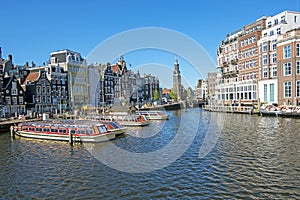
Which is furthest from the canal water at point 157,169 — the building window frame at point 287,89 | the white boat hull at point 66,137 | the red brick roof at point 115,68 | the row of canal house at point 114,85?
the red brick roof at point 115,68

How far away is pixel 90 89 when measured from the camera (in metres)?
101

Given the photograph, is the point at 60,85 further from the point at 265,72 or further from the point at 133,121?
the point at 265,72

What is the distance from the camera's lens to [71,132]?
34.5m

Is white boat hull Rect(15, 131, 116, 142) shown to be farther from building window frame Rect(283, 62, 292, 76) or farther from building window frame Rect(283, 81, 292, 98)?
building window frame Rect(283, 62, 292, 76)

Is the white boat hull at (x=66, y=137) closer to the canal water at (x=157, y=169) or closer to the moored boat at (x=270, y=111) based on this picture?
the canal water at (x=157, y=169)

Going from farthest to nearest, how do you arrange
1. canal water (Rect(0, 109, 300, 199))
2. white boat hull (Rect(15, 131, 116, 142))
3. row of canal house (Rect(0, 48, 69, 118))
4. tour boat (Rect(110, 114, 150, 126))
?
row of canal house (Rect(0, 48, 69, 118)), tour boat (Rect(110, 114, 150, 126)), white boat hull (Rect(15, 131, 116, 142)), canal water (Rect(0, 109, 300, 199))

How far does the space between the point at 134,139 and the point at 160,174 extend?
16873 mm

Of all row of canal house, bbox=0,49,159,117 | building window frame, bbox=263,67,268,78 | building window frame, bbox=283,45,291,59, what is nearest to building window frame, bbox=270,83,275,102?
building window frame, bbox=263,67,268,78

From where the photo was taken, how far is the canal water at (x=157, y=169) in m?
16.8

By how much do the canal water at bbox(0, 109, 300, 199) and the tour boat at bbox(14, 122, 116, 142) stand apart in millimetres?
1437

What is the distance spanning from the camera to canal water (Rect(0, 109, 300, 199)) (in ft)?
55.0

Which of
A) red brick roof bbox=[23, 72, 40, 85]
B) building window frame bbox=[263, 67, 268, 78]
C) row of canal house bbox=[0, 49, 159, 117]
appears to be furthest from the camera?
red brick roof bbox=[23, 72, 40, 85]

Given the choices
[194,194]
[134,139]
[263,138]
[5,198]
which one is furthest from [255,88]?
[5,198]

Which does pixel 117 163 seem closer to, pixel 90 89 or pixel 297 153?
pixel 297 153
